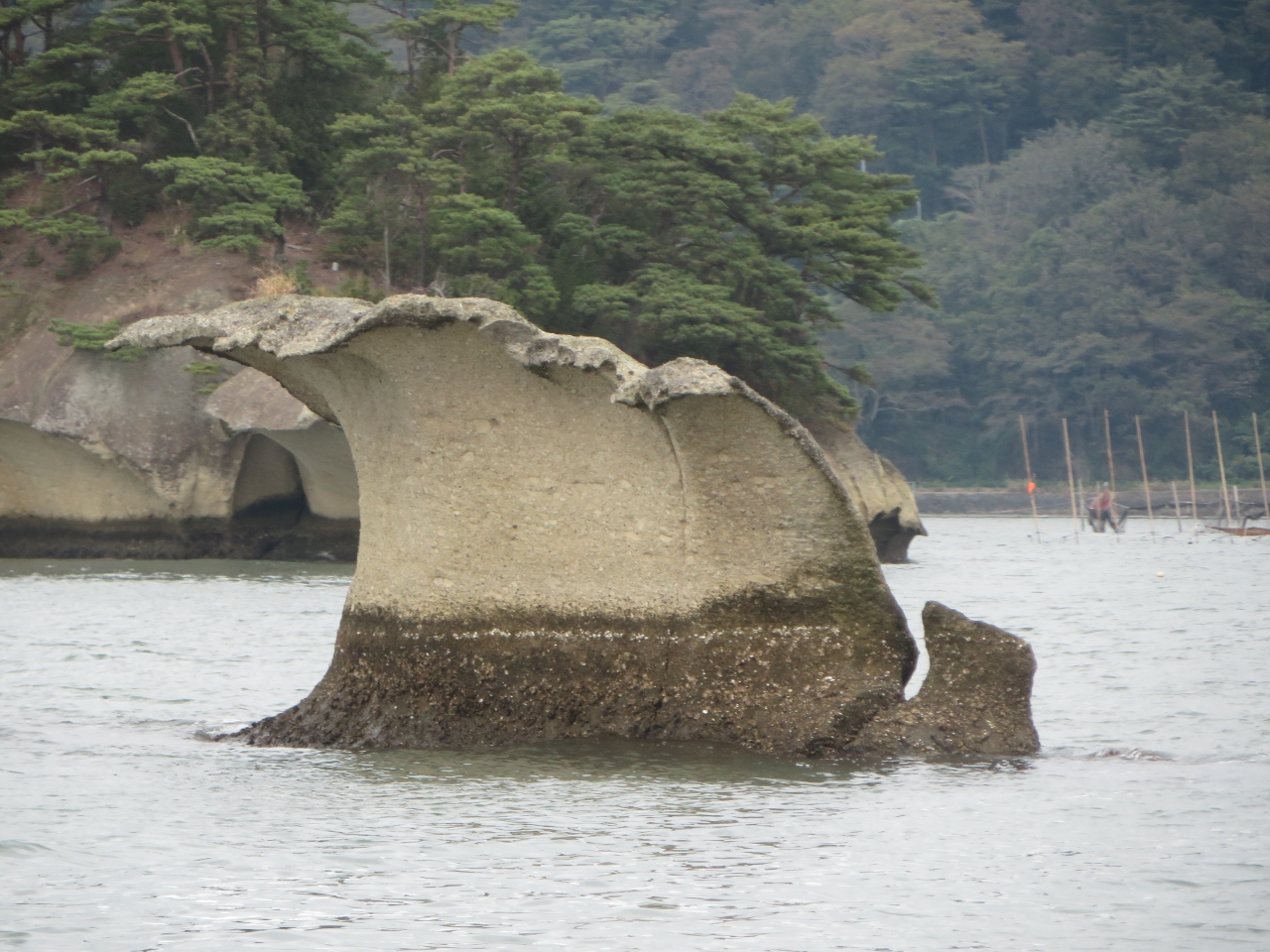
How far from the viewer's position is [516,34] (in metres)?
74.4

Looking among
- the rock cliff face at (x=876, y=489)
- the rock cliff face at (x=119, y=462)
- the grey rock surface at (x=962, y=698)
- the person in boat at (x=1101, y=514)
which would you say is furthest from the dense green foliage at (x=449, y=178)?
the grey rock surface at (x=962, y=698)

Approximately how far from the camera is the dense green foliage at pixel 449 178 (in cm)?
2984

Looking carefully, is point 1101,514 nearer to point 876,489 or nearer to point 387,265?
point 876,489

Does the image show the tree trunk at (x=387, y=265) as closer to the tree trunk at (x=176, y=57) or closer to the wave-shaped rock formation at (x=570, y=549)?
the tree trunk at (x=176, y=57)

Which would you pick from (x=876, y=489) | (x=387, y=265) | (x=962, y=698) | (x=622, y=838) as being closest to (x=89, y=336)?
(x=387, y=265)

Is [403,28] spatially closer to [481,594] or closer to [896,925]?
[481,594]

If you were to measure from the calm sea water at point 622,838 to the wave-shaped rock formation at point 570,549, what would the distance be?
30 cm

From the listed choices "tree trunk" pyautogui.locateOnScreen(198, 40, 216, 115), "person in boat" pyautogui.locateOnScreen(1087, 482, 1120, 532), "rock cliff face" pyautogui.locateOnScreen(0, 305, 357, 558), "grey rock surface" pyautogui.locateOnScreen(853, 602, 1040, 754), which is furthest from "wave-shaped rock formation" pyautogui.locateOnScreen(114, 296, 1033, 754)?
"person in boat" pyautogui.locateOnScreen(1087, 482, 1120, 532)

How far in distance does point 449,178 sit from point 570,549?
71.3ft

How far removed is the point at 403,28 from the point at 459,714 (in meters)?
26.6

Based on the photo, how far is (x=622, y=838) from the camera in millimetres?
7199

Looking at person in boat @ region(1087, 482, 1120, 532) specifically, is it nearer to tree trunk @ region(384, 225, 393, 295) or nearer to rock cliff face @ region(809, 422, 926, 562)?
rock cliff face @ region(809, 422, 926, 562)

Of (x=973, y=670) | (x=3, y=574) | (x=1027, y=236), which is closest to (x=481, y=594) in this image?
(x=973, y=670)

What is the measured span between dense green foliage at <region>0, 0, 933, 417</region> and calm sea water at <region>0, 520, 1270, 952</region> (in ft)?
60.8
